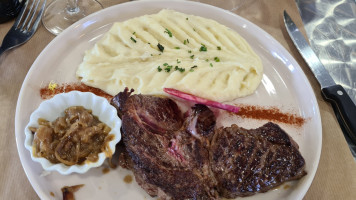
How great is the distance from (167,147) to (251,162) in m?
0.80

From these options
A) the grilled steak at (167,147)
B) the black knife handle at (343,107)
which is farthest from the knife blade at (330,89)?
the grilled steak at (167,147)

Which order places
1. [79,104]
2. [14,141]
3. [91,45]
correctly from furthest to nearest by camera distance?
[91,45]
[14,141]
[79,104]

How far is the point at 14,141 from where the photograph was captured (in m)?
3.51

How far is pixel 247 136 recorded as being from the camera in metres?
3.10

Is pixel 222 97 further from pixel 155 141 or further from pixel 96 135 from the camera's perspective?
pixel 96 135

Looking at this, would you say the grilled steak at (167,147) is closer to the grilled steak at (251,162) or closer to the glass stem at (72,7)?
the grilled steak at (251,162)

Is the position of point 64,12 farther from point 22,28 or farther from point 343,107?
point 343,107

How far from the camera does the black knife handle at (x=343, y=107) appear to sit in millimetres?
3775

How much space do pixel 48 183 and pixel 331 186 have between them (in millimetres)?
3023

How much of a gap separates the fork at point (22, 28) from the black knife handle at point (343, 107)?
4.07 metres

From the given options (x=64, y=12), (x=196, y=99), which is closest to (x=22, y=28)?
(x=64, y=12)

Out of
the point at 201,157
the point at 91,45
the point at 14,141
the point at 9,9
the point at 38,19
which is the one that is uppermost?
the point at 9,9

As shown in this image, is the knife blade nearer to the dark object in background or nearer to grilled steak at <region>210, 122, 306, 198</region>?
grilled steak at <region>210, 122, 306, 198</region>

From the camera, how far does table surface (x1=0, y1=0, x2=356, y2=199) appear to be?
3.28m
